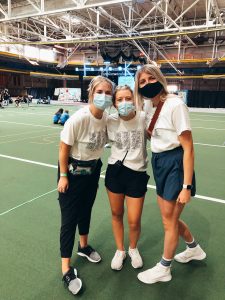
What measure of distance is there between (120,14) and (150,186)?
18.2 metres

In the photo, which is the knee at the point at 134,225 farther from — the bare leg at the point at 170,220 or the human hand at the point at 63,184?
the human hand at the point at 63,184

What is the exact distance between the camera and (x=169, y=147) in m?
1.93

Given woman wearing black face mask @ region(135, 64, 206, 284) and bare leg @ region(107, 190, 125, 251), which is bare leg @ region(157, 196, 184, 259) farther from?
bare leg @ region(107, 190, 125, 251)

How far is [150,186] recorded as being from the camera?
450cm

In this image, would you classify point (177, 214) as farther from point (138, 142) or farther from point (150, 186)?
point (150, 186)

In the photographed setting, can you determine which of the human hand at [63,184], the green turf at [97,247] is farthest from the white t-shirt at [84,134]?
the green turf at [97,247]

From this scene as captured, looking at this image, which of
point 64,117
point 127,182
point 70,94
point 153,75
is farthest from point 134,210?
point 70,94

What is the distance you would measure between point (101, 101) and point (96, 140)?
1.12ft

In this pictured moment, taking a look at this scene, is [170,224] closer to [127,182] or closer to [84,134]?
[127,182]

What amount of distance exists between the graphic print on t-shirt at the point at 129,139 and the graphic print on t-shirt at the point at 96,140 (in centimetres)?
13

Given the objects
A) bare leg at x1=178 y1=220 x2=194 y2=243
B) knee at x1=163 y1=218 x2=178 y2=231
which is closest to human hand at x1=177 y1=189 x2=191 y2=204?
knee at x1=163 y1=218 x2=178 y2=231

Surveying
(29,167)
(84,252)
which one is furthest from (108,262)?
(29,167)

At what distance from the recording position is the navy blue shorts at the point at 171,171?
1920 mm

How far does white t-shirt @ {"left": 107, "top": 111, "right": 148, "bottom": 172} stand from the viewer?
215cm
